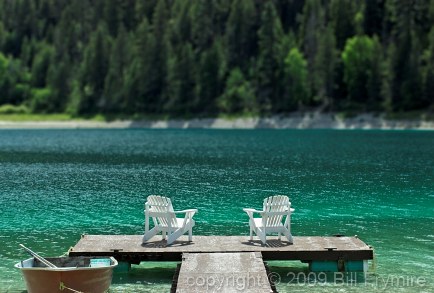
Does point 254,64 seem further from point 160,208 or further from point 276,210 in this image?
point 160,208

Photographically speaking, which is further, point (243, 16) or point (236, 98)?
point (243, 16)

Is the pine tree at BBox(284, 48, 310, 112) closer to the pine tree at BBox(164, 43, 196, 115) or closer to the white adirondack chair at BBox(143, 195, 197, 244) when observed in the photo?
the pine tree at BBox(164, 43, 196, 115)

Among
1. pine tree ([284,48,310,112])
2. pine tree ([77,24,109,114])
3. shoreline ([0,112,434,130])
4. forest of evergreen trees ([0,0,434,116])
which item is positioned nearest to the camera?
shoreline ([0,112,434,130])

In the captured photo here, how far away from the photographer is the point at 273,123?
13300 centimetres

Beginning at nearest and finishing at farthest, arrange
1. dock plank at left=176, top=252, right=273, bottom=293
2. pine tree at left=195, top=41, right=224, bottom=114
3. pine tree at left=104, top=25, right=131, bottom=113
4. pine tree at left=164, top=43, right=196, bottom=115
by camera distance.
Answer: dock plank at left=176, top=252, right=273, bottom=293 → pine tree at left=195, top=41, right=224, bottom=114 → pine tree at left=164, top=43, right=196, bottom=115 → pine tree at left=104, top=25, right=131, bottom=113

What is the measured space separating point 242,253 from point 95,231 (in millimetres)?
9939

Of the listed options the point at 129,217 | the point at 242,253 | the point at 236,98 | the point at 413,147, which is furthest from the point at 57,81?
the point at 242,253

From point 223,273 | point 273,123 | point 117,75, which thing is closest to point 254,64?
point 273,123

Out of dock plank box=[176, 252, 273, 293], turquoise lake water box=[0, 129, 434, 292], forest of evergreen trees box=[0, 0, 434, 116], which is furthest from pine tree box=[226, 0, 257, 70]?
dock plank box=[176, 252, 273, 293]

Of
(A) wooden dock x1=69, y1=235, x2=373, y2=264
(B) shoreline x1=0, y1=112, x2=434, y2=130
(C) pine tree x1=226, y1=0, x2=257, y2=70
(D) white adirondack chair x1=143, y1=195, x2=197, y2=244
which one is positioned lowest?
(B) shoreline x1=0, y1=112, x2=434, y2=130

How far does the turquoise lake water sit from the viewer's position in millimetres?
21172

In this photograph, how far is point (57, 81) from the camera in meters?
176

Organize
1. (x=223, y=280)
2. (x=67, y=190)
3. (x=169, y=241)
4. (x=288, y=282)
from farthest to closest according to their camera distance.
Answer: (x=67, y=190), (x=169, y=241), (x=288, y=282), (x=223, y=280)

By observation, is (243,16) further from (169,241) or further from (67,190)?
(169,241)
